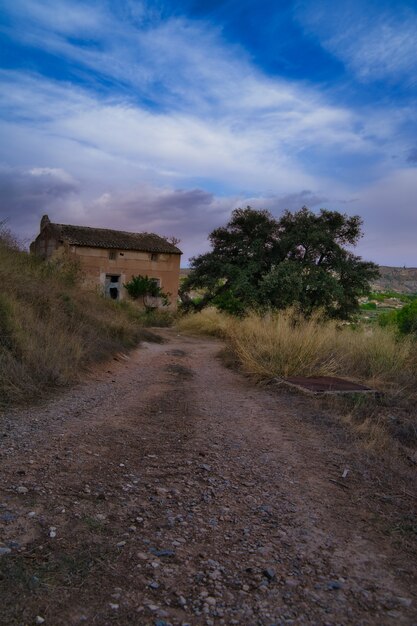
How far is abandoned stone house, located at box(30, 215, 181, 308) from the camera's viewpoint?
1019 inches

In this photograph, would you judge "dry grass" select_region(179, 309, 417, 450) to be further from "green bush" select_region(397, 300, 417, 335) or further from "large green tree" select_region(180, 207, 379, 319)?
"large green tree" select_region(180, 207, 379, 319)

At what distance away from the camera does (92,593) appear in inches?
84.4

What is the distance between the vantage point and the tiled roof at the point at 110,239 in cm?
2594

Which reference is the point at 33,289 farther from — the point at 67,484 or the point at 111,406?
the point at 67,484

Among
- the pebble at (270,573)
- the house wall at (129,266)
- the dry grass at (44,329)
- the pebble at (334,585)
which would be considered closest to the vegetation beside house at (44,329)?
the dry grass at (44,329)

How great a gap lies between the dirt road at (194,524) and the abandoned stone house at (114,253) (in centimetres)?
2137

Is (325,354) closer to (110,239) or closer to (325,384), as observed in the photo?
(325,384)

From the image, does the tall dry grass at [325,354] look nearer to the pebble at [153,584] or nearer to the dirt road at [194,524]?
the dirt road at [194,524]

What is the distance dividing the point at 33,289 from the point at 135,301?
16.9 metres

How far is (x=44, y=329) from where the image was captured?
7.73 m

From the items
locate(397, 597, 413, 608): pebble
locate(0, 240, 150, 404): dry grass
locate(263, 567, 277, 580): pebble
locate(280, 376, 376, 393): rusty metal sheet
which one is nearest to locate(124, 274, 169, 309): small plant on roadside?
locate(0, 240, 150, 404): dry grass

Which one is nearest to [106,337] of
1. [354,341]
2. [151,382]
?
[151,382]

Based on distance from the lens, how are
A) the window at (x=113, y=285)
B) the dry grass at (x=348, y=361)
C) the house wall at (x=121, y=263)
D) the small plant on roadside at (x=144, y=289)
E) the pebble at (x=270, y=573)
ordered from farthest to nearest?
1. the window at (x=113, y=285)
2. the small plant on roadside at (x=144, y=289)
3. the house wall at (x=121, y=263)
4. the dry grass at (x=348, y=361)
5. the pebble at (x=270, y=573)

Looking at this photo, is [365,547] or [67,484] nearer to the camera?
[365,547]
